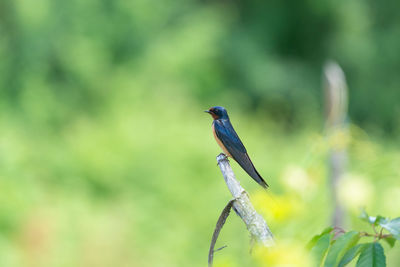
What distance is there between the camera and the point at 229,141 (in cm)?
250

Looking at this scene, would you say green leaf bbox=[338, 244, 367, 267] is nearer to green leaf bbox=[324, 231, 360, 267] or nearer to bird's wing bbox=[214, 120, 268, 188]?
green leaf bbox=[324, 231, 360, 267]

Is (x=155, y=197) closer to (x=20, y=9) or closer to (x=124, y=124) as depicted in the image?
(x=124, y=124)

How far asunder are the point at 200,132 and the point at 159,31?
19.9 ft

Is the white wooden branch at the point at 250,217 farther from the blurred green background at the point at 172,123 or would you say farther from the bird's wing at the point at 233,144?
the bird's wing at the point at 233,144

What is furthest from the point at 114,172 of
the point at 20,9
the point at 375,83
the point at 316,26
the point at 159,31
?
the point at 316,26

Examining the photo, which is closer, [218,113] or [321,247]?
[321,247]

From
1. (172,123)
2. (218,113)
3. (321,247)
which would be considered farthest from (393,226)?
(172,123)

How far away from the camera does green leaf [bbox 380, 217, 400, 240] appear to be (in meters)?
1.43

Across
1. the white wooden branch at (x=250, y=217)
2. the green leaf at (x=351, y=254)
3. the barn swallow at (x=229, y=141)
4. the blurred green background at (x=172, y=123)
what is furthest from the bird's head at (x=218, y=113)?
the green leaf at (x=351, y=254)

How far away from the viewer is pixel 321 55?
2033 centimetres

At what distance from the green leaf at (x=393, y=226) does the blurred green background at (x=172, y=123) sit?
9 cm

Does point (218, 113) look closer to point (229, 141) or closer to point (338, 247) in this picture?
point (229, 141)

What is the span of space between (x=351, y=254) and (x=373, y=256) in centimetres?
10

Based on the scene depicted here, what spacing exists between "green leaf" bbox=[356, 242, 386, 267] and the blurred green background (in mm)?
118
